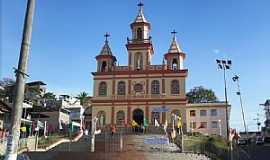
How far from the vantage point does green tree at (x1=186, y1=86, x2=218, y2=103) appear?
8300 centimetres

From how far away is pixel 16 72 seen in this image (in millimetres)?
6918

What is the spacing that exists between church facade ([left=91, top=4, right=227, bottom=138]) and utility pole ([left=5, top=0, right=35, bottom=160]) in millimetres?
41641

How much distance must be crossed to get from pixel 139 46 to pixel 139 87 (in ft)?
20.0

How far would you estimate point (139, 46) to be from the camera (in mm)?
52438

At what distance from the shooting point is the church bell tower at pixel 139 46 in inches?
2037

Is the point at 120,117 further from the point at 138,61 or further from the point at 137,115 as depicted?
the point at 138,61

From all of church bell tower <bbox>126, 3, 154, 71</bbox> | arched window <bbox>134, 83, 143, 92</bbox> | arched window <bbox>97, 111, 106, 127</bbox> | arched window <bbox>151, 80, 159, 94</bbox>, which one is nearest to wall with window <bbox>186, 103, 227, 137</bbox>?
arched window <bbox>151, 80, 159, 94</bbox>

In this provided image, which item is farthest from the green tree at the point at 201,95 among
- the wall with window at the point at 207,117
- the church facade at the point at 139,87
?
the church facade at the point at 139,87

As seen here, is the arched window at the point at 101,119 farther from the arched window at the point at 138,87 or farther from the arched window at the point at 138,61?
the arched window at the point at 138,61

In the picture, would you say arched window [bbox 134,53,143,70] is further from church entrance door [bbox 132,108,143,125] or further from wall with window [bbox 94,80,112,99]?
church entrance door [bbox 132,108,143,125]

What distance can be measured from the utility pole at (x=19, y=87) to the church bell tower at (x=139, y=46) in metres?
44.1

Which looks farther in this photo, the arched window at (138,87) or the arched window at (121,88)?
the arched window at (121,88)

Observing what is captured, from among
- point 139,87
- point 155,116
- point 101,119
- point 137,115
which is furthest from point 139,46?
point 101,119

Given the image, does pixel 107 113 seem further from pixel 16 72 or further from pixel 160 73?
pixel 16 72
